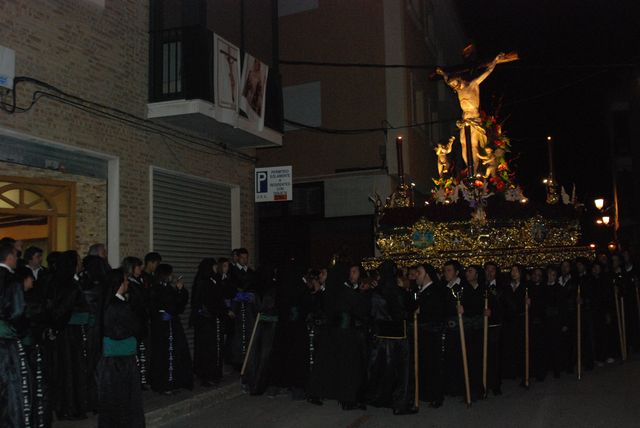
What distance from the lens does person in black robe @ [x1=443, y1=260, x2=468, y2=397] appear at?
10016 millimetres

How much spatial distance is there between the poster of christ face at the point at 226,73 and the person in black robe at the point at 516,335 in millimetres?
6169

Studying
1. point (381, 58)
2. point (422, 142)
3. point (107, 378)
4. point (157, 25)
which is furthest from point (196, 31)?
point (422, 142)

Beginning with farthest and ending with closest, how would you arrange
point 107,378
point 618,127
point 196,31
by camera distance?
1. point 618,127
2. point 196,31
3. point 107,378

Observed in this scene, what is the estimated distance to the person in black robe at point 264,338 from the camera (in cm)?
1066

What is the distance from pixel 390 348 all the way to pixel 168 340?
3424 mm

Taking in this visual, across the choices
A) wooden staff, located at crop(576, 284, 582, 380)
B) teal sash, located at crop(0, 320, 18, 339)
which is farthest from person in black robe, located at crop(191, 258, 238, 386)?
Result: wooden staff, located at crop(576, 284, 582, 380)

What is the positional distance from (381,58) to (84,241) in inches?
497

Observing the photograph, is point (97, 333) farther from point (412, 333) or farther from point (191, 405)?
point (412, 333)

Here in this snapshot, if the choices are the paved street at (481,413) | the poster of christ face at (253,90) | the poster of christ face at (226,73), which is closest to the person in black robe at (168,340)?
the paved street at (481,413)

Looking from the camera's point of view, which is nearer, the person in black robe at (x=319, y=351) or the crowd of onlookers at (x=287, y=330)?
the crowd of onlookers at (x=287, y=330)

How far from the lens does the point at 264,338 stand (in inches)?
427

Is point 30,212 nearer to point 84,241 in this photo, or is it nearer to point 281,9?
point 84,241

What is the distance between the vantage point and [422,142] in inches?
968

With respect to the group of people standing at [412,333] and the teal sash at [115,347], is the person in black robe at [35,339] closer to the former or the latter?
the teal sash at [115,347]
